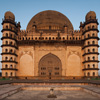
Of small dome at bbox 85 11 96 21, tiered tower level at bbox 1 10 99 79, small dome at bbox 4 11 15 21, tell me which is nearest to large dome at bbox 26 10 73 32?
tiered tower level at bbox 1 10 99 79

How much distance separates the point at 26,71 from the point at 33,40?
9710 mm

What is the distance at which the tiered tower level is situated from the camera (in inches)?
1615

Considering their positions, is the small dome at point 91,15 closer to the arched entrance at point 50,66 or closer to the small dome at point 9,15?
the arched entrance at point 50,66

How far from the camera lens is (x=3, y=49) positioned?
41156 mm

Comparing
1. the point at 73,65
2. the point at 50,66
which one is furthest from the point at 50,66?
the point at 73,65

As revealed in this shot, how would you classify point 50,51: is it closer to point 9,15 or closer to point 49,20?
point 49,20

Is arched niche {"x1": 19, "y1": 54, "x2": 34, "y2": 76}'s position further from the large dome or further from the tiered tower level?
the large dome

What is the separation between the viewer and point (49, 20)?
165ft

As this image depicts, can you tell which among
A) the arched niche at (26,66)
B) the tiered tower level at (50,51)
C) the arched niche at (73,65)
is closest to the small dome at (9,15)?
the tiered tower level at (50,51)

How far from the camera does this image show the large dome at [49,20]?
162 feet

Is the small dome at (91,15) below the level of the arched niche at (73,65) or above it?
above

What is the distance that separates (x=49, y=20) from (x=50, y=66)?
1719 centimetres

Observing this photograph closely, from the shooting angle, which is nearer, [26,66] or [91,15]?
[91,15]

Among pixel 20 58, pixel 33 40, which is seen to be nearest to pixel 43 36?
pixel 33 40
